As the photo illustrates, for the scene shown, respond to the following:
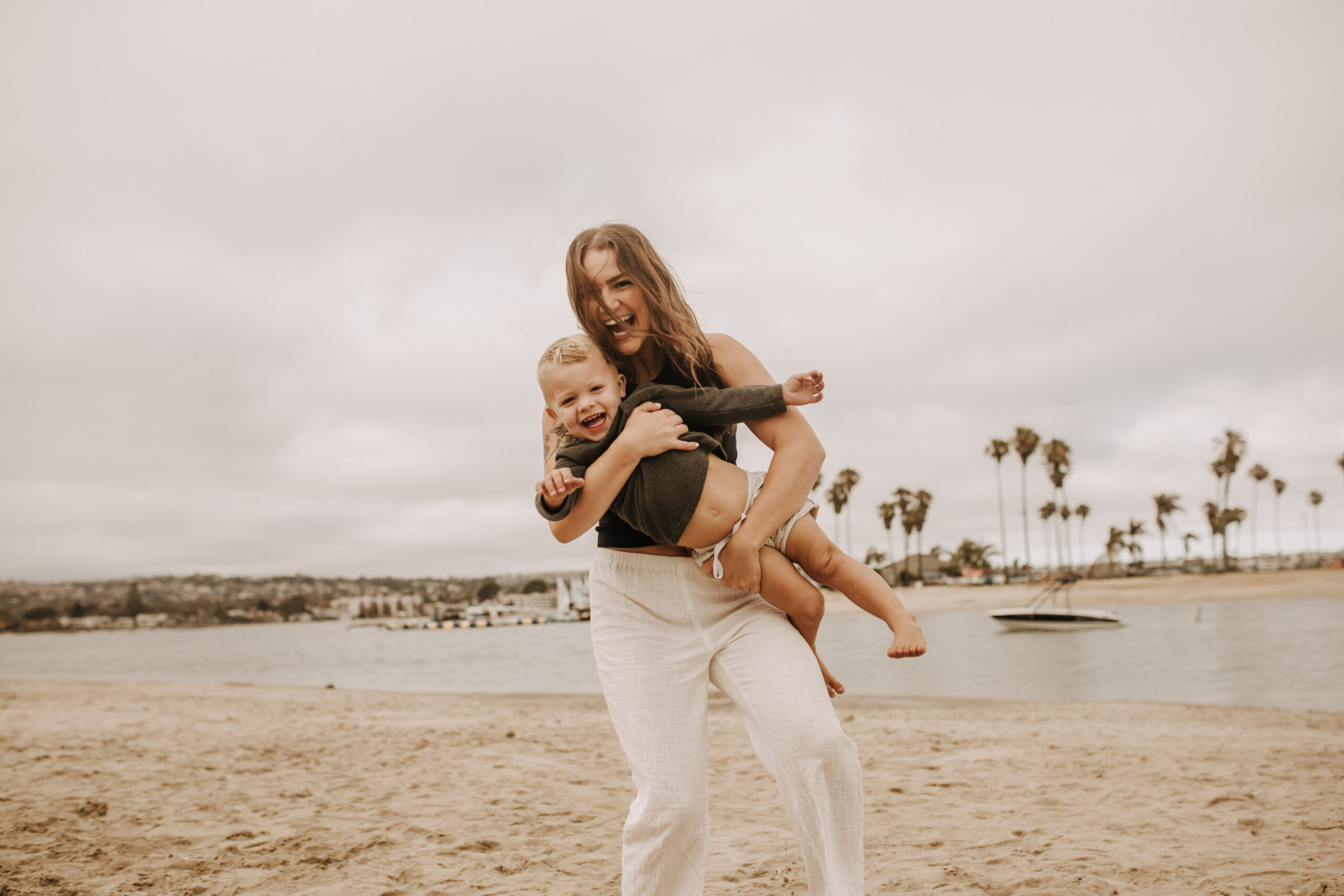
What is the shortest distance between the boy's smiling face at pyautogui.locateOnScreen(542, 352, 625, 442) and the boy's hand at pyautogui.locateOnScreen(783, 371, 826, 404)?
1.66 feet

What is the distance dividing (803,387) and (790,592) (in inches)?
22.9

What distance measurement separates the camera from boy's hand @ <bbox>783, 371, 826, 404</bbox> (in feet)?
7.61

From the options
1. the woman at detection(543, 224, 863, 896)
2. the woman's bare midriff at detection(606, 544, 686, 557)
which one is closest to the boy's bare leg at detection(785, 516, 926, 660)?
the woman at detection(543, 224, 863, 896)

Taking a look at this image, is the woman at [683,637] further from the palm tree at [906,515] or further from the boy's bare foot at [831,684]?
the palm tree at [906,515]

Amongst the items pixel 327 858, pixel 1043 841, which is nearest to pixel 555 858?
pixel 327 858

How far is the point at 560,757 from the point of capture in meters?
8.51

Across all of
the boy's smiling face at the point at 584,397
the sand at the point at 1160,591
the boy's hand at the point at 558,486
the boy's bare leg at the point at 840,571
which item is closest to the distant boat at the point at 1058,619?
the sand at the point at 1160,591

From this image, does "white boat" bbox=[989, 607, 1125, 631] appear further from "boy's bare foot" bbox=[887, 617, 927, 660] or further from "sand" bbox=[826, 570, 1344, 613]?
"boy's bare foot" bbox=[887, 617, 927, 660]

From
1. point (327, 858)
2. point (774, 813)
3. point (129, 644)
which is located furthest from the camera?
point (129, 644)

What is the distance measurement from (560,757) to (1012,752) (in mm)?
4570

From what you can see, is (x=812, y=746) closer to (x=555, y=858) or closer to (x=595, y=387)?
(x=595, y=387)

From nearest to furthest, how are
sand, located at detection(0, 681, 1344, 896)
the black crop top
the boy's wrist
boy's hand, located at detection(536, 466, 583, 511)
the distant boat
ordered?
boy's hand, located at detection(536, 466, 583, 511), the boy's wrist, the black crop top, sand, located at detection(0, 681, 1344, 896), the distant boat

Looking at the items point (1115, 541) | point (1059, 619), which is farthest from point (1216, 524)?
point (1059, 619)

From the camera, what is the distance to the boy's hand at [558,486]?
83.7 inches
